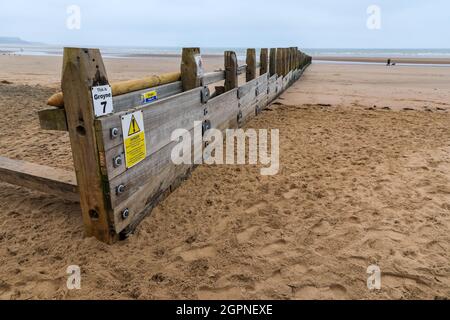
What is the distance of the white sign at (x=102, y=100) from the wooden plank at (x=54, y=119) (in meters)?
0.26

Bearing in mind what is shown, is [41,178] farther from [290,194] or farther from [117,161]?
[290,194]

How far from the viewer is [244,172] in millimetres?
4484

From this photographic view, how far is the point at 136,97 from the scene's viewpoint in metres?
3.11

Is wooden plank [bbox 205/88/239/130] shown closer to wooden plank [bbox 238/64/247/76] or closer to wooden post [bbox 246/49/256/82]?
wooden plank [bbox 238/64/247/76]

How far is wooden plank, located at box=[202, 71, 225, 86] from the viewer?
15.1 feet

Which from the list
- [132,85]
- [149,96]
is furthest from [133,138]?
[149,96]

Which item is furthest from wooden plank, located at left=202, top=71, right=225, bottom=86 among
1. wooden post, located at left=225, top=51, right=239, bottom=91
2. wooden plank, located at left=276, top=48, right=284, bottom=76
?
wooden plank, located at left=276, top=48, right=284, bottom=76

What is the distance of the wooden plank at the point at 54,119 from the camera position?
96.1 inches

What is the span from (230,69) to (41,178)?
12.3 ft

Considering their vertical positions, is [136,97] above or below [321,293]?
above

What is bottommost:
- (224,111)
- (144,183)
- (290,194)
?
(290,194)

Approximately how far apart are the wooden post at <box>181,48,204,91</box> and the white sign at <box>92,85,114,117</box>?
1717 mm

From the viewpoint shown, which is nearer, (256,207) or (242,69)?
(256,207)
